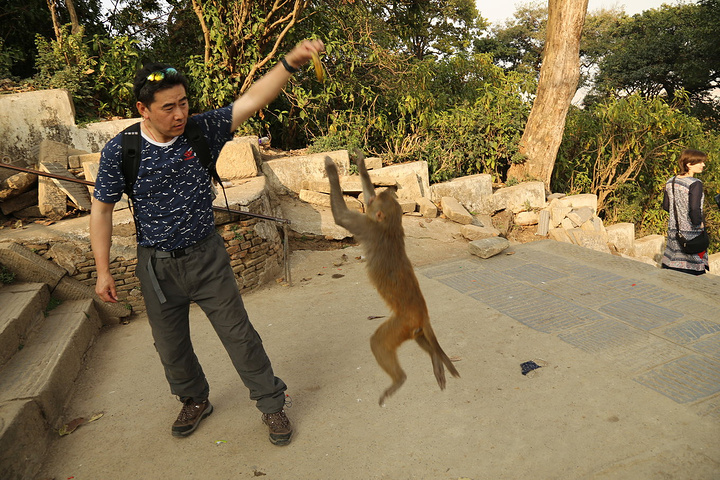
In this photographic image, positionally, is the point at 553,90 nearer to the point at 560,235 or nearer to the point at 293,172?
the point at 560,235

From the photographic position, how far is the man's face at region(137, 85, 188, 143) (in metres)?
2.15

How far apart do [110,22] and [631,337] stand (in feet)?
32.3

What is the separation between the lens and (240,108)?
7.98ft

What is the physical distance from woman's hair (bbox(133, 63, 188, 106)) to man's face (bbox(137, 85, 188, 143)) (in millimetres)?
19

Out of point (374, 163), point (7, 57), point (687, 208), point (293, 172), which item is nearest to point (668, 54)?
point (374, 163)

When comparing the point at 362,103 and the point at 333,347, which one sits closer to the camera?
the point at 333,347

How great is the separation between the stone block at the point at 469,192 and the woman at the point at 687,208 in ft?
11.6

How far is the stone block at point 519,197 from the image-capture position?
834 centimetres

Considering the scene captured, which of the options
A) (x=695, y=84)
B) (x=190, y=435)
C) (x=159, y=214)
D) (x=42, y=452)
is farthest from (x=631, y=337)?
(x=695, y=84)

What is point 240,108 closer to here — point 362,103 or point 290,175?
point 290,175

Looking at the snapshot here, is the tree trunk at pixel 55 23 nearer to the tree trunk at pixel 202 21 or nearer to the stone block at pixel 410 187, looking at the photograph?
the tree trunk at pixel 202 21

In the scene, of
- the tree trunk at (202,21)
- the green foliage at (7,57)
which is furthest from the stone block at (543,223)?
the green foliage at (7,57)

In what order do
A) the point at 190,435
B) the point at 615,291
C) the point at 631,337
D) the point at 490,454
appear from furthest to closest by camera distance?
1. the point at 615,291
2. the point at 631,337
3. the point at 190,435
4. the point at 490,454

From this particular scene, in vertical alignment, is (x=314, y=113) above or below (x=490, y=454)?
above
